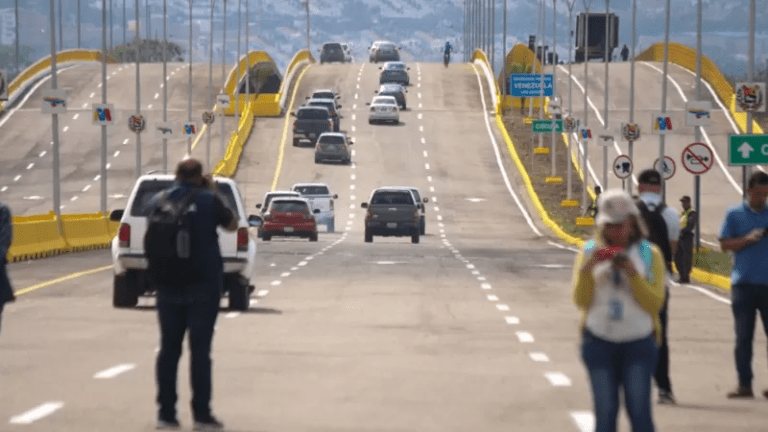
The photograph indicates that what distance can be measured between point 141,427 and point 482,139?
83.6 meters

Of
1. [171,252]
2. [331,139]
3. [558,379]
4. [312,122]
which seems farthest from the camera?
[312,122]

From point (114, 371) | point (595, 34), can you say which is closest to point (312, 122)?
point (595, 34)

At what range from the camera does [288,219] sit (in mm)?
52156

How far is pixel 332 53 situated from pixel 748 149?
360 feet

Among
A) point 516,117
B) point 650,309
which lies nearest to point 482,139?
point 516,117

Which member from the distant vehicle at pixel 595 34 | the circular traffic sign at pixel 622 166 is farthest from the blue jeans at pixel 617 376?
the distant vehicle at pixel 595 34

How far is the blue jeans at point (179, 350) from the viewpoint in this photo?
11375 millimetres

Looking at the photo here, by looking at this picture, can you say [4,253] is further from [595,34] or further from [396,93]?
[595,34]

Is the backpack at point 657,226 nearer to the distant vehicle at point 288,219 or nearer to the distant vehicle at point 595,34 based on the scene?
the distant vehicle at point 288,219

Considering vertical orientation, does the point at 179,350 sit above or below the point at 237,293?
above

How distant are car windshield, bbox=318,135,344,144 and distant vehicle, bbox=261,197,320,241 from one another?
105 feet

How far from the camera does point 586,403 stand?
13195 mm

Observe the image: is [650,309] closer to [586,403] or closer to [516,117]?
[586,403]

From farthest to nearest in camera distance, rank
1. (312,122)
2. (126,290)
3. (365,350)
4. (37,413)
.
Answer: (312,122) < (126,290) < (365,350) < (37,413)
